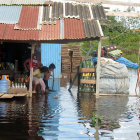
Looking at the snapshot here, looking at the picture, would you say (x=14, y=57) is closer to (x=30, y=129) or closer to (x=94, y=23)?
(x=94, y=23)

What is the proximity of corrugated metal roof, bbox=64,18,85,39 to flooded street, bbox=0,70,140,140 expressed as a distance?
99.1 inches

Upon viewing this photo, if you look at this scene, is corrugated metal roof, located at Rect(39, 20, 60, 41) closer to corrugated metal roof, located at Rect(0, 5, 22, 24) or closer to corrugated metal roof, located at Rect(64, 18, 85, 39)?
corrugated metal roof, located at Rect(64, 18, 85, 39)

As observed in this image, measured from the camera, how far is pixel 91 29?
14359mm

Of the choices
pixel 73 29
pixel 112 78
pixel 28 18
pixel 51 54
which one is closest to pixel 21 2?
pixel 28 18

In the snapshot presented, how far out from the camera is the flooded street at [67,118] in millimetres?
7738

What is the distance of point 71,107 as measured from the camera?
39.9 ft

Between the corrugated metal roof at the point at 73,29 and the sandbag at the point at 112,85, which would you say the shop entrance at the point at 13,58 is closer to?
the corrugated metal roof at the point at 73,29

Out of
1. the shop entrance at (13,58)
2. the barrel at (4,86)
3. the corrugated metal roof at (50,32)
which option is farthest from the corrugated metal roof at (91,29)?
the shop entrance at (13,58)

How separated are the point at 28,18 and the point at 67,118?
6143 mm

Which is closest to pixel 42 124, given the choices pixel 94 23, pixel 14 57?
pixel 94 23

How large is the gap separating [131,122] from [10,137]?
3.52 m

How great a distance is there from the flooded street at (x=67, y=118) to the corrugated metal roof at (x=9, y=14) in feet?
10.5

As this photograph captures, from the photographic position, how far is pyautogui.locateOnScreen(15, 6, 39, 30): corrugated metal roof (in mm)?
14194

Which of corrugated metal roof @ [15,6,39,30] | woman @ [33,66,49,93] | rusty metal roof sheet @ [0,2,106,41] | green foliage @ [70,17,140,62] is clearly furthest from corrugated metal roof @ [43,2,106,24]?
green foliage @ [70,17,140,62]
